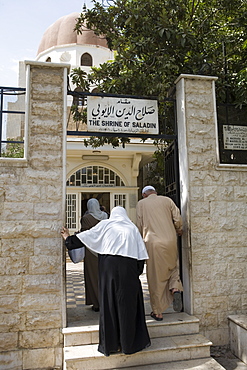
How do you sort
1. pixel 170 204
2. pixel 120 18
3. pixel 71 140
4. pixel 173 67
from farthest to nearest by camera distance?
pixel 71 140 < pixel 120 18 < pixel 173 67 < pixel 170 204

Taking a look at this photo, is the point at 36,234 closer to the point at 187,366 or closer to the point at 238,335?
the point at 187,366

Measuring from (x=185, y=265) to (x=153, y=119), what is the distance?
2.07 metres

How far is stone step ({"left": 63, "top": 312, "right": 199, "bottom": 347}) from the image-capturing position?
12.1 feet

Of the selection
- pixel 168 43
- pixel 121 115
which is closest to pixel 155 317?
pixel 121 115

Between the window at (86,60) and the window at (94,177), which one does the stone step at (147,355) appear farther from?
the window at (86,60)

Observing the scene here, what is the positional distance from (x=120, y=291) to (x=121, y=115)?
240 cm

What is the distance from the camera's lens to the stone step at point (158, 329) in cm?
370

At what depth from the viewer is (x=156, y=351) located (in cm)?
358

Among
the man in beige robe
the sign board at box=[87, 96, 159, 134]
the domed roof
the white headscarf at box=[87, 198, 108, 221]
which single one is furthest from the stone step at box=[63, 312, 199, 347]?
the domed roof

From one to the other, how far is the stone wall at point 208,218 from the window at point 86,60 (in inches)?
636

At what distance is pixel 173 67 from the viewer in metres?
5.21

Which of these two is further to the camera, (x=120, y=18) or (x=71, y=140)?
(x=71, y=140)

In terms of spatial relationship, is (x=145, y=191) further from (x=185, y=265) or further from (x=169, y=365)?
(x=169, y=365)

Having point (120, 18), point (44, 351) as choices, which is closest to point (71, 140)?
point (120, 18)
